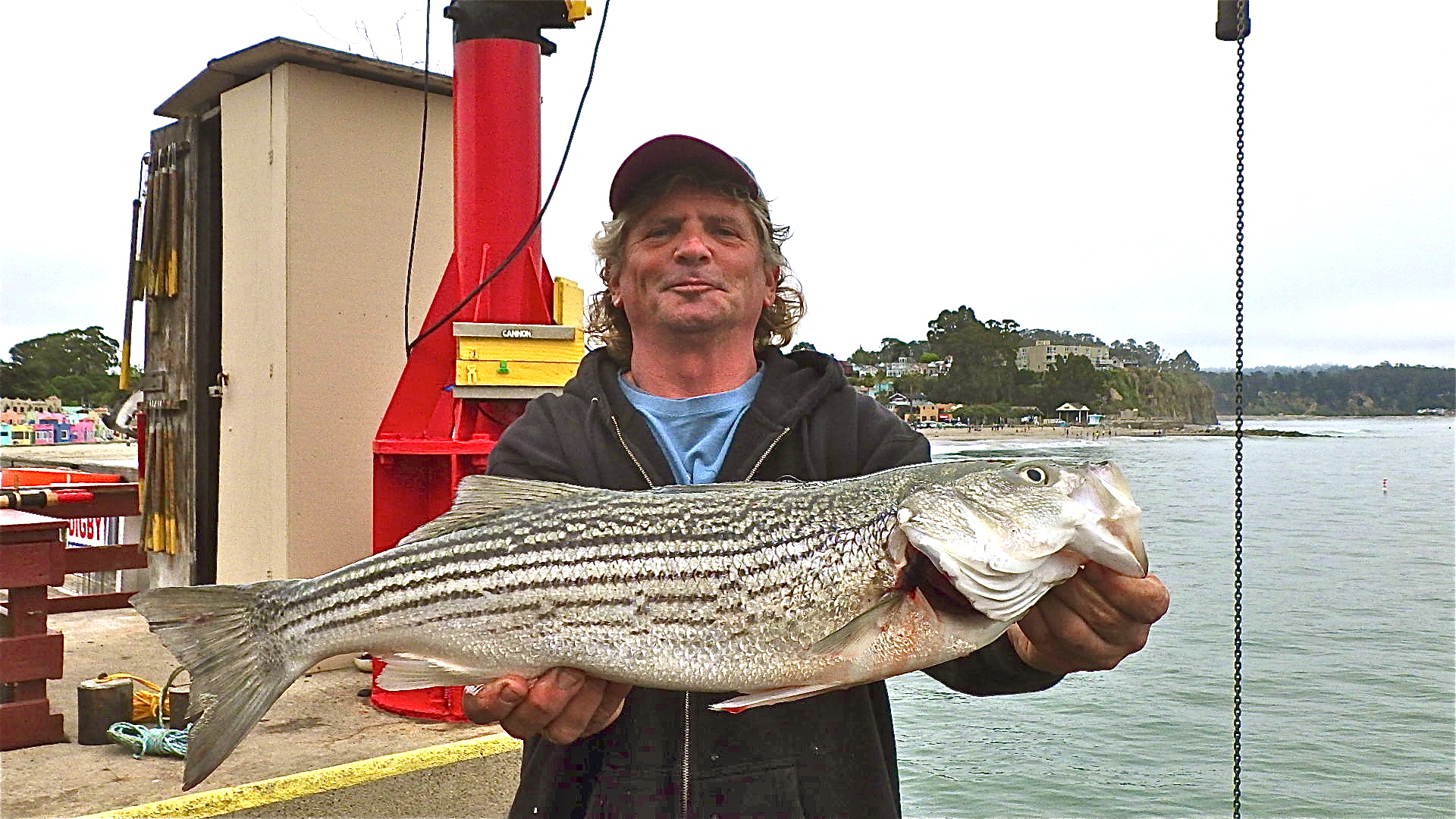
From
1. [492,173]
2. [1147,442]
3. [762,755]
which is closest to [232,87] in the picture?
[492,173]

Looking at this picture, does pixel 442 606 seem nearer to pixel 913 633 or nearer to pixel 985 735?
pixel 913 633

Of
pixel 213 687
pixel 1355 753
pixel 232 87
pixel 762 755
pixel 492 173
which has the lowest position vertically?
pixel 1355 753

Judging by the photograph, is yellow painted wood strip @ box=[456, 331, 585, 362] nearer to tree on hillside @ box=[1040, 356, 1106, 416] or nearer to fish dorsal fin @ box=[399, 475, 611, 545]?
fish dorsal fin @ box=[399, 475, 611, 545]

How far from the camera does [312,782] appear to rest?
4.42 meters

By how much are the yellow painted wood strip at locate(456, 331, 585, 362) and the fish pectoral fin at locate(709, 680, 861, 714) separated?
334 centimetres

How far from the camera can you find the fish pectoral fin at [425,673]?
2.50 meters

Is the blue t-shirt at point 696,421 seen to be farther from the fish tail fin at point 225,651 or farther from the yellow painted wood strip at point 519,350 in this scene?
the yellow painted wood strip at point 519,350

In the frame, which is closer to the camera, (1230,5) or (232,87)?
(1230,5)

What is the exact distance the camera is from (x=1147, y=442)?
92.9 meters

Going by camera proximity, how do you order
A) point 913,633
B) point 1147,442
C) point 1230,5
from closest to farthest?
point 913,633 → point 1230,5 → point 1147,442

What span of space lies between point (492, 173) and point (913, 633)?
4085mm

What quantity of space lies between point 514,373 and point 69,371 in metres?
46.3

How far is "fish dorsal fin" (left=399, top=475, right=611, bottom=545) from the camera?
2609mm

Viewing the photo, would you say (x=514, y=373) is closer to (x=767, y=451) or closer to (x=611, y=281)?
(x=611, y=281)
